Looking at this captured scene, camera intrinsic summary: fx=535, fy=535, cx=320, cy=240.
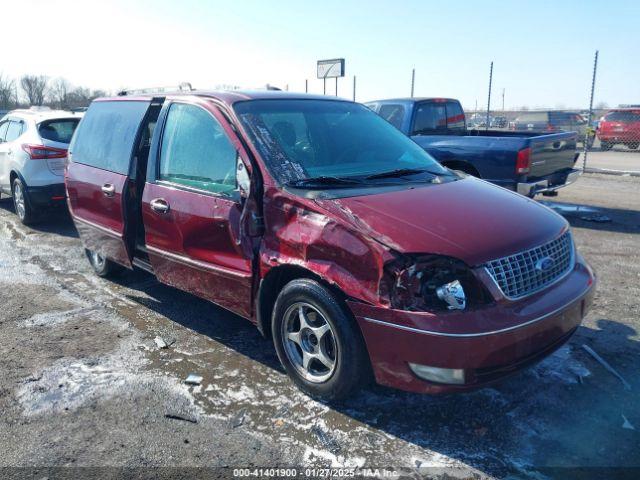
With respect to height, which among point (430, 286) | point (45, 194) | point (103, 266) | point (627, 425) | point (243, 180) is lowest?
point (627, 425)

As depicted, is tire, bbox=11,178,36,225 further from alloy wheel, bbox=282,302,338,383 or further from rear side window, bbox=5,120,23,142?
alloy wheel, bbox=282,302,338,383

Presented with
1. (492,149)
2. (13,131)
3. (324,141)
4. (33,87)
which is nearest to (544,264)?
(324,141)

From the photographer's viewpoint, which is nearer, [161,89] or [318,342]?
[318,342]

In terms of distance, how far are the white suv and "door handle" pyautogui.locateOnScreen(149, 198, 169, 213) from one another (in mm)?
4516

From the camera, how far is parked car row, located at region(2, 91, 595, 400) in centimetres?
279

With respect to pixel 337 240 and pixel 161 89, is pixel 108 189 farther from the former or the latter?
pixel 337 240

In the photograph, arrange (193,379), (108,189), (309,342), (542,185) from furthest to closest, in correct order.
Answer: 1. (542,185)
2. (108,189)
3. (193,379)
4. (309,342)

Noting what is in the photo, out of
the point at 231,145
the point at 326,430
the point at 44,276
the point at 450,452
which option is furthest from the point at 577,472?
the point at 44,276

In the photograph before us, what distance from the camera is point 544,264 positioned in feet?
10.2

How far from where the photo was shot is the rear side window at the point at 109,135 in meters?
4.68

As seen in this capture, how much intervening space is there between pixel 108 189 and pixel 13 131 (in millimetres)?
5390

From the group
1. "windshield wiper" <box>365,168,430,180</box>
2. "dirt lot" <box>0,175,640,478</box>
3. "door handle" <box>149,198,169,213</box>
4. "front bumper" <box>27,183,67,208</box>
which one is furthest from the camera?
"front bumper" <box>27,183,67,208</box>

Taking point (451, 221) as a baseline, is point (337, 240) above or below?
below

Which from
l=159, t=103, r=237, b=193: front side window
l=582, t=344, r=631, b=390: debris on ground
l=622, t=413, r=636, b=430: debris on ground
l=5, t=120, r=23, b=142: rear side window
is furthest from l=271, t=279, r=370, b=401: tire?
l=5, t=120, r=23, b=142: rear side window
